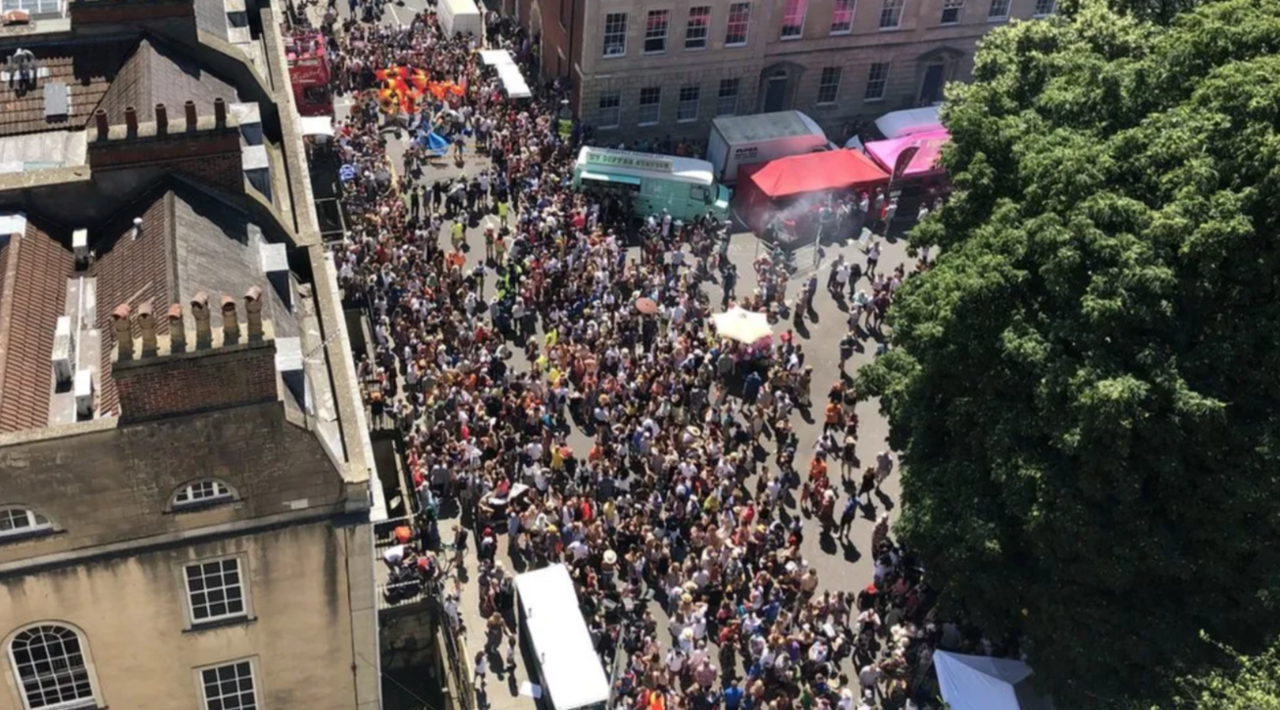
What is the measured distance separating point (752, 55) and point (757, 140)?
4.63m

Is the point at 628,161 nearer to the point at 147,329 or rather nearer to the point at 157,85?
the point at 157,85

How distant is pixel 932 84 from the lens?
56.2 m

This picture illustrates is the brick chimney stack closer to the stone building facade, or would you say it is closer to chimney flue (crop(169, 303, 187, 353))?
chimney flue (crop(169, 303, 187, 353))

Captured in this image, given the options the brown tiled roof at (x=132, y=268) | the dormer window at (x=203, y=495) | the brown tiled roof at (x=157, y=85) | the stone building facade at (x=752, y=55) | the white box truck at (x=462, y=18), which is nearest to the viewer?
the dormer window at (x=203, y=495)

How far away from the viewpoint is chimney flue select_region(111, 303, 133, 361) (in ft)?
60.6

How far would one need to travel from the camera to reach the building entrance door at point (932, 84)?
55.5 m

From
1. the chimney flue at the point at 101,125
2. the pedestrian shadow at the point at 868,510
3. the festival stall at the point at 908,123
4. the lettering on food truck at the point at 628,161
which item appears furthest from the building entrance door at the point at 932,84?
the chimney flue at the point at 101,125

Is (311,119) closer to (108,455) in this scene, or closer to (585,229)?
(585,229)

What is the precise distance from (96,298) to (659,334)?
20.2 meters

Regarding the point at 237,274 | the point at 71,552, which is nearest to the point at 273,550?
the point at 71,552

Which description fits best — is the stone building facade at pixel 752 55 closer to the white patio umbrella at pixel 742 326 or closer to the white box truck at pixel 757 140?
the white box truck at pixel 757 140

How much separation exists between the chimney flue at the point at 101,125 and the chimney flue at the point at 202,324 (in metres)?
6.00

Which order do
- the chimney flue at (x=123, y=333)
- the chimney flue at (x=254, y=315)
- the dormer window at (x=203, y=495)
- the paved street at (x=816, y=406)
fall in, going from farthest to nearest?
the paved street at (x=816, y=406) < the dormer window at (x=203, y=495) < the chimney flue at (x=254, y=315) < the chimney flue at (x=123, y=333)

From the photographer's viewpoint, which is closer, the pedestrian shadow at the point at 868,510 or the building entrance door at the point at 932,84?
the pedestrian shadow at the point at 868,510
